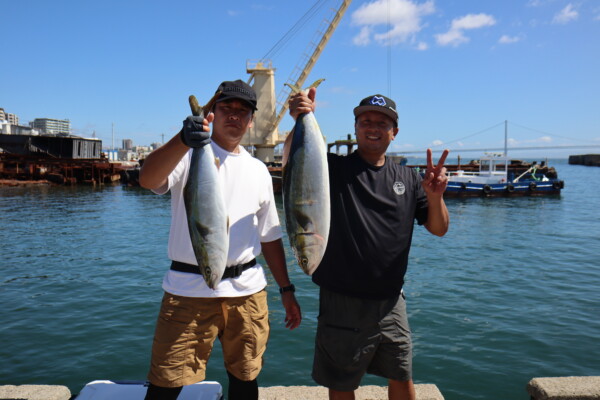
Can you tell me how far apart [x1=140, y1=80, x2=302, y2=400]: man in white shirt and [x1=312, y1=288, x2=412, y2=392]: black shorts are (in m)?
0.43

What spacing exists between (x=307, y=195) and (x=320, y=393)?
211cm

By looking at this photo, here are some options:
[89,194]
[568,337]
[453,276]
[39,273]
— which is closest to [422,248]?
[453,276]

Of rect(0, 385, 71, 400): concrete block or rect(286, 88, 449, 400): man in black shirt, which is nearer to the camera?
rect(286, 88, 449, 400): man in black shirt

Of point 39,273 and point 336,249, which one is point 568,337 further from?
point 39,273

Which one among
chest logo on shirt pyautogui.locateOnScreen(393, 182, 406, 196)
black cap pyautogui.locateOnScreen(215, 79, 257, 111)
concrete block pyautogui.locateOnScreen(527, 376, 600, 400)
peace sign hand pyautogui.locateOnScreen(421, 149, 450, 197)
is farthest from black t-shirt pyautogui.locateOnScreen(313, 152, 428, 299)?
concrete block pyautogui.locateOnScreen(527, 376, 600, 400)

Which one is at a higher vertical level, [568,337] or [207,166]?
[207,166]

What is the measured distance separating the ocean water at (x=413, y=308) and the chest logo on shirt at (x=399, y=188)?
346 cm

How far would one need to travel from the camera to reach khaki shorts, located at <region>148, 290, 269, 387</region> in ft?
8.11

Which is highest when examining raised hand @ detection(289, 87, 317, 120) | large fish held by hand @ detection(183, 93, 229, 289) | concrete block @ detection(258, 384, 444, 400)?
raised hand @ detection(289, 87, 317, 120)

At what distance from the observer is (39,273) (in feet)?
35.2

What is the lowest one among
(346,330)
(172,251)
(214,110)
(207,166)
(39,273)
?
(39,273)

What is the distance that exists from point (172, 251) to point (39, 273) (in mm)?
10325

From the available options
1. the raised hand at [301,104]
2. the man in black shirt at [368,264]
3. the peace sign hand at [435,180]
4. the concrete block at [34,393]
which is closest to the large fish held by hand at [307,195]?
the raised hand at [301,104]

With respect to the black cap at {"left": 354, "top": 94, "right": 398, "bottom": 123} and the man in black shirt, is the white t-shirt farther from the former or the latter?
the black cap at {"left": 354, "top": 94, "right": 398, "bottom": 123}
